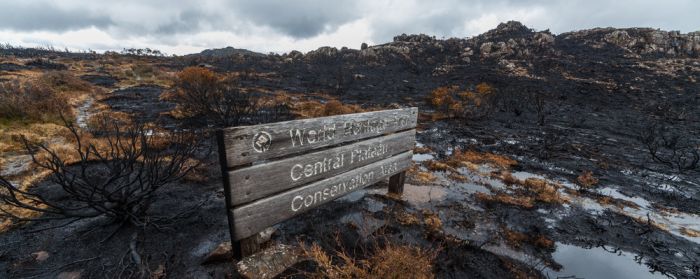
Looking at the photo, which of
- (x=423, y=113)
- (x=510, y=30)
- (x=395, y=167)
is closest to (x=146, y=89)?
(x=423, y=113)

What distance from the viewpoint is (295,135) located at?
2779 millimetres

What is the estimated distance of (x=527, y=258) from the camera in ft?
12.1

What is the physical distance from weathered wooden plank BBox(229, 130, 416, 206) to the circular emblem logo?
163 mm

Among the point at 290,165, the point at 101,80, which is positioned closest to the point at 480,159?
the point at 290,165

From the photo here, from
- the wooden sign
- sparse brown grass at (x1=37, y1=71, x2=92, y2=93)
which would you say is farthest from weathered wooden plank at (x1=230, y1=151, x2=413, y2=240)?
sparse brown grass at (x1=37, y1=71, x2=92, y2=93)

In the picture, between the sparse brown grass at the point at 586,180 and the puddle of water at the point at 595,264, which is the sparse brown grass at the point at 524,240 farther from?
the sparse brown grass at the point at 586,180

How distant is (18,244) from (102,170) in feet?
8.91

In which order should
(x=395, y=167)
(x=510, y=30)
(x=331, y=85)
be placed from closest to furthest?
1. (x=395, y=167)
2. (x=331, y=85)
3. (x=510, y=30)

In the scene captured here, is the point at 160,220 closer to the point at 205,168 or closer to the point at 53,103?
the point at 205,168

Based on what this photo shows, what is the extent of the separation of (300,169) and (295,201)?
1.16 ft

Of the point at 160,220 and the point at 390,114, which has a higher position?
the point at 390,114

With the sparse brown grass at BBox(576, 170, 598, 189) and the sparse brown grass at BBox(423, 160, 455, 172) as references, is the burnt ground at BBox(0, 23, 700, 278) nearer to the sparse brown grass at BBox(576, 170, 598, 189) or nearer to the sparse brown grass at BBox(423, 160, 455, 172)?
the sparse brown grass at BBox(576, 170, 598, 189)

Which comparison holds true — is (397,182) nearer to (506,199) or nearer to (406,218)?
(406,218)

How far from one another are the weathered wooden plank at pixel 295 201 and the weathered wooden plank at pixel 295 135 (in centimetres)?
45
